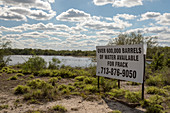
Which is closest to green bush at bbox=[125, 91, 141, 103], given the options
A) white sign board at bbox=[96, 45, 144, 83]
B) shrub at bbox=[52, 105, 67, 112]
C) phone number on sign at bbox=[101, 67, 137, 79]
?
white sign board at bbox=[96, 45, 144, 83]

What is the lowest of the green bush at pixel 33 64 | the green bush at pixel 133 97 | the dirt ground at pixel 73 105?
the dirt ground at pixel 73 105

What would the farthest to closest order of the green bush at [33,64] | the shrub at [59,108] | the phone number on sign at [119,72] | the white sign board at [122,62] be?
the green bush at [33,64] < the phone number on sign at [119,72] < the white sign board at [122,62] < the shrub at [59,108]

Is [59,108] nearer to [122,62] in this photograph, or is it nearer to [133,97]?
[133,97]

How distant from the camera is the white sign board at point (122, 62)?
5.79 m

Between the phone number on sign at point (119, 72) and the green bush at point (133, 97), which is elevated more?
the phone number on sign at point (119, 72)

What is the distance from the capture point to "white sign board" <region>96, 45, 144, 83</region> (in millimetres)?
5793

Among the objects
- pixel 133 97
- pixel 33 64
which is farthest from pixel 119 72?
pixel 33 64

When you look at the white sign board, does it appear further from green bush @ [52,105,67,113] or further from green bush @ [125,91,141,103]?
green bush @ [52,105,67,113]

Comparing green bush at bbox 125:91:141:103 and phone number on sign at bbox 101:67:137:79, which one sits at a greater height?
phone number on sign at bbox 101:67:137:79

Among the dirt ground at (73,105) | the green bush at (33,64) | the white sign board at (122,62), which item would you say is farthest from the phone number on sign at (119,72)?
the green bush at (33,64)

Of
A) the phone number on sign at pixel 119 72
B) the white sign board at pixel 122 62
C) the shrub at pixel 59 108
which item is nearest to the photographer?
the shrub at pixel 59 108

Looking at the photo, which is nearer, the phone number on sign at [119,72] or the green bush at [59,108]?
the green bush at [59,108]

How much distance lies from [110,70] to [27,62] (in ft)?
29.1

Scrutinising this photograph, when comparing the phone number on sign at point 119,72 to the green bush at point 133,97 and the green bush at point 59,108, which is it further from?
the green bush at point 59,108
